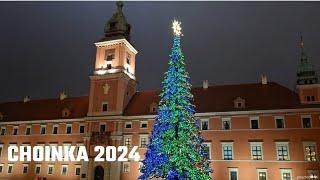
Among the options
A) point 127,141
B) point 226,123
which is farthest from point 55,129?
point 226,123

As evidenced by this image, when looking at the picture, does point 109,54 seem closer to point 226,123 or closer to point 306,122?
point 226,123

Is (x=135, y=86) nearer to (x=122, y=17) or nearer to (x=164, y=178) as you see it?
(x=122, y=17)

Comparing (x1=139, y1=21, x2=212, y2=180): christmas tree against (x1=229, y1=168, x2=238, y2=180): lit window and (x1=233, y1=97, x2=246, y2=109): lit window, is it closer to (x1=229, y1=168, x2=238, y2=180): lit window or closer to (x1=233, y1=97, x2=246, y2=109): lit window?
(x1=229, y1=168, x2=238, y2=180): lit window

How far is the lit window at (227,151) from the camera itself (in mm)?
38250

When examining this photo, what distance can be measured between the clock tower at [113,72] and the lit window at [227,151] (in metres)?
14.2

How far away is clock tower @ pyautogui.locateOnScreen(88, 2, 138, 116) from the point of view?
45188 millimetres

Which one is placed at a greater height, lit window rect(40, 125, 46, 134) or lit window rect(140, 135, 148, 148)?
lit window rect(40, 125, 46, 134)

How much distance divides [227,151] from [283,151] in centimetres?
605

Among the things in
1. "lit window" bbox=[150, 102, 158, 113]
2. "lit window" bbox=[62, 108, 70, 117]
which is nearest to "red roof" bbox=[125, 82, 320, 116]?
"lit window" bbox=[150, 102, 158, 113]

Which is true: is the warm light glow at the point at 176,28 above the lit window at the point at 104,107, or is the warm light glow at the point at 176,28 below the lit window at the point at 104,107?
above

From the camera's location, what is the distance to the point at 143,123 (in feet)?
142

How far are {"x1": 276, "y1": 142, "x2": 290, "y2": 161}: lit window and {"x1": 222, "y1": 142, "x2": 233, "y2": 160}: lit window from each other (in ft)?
16.6

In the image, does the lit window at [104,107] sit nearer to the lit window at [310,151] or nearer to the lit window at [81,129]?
the lit window at [81,129]

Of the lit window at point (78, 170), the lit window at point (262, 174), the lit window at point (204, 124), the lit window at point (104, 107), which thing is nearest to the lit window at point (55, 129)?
the lit window at point (78, 170)
